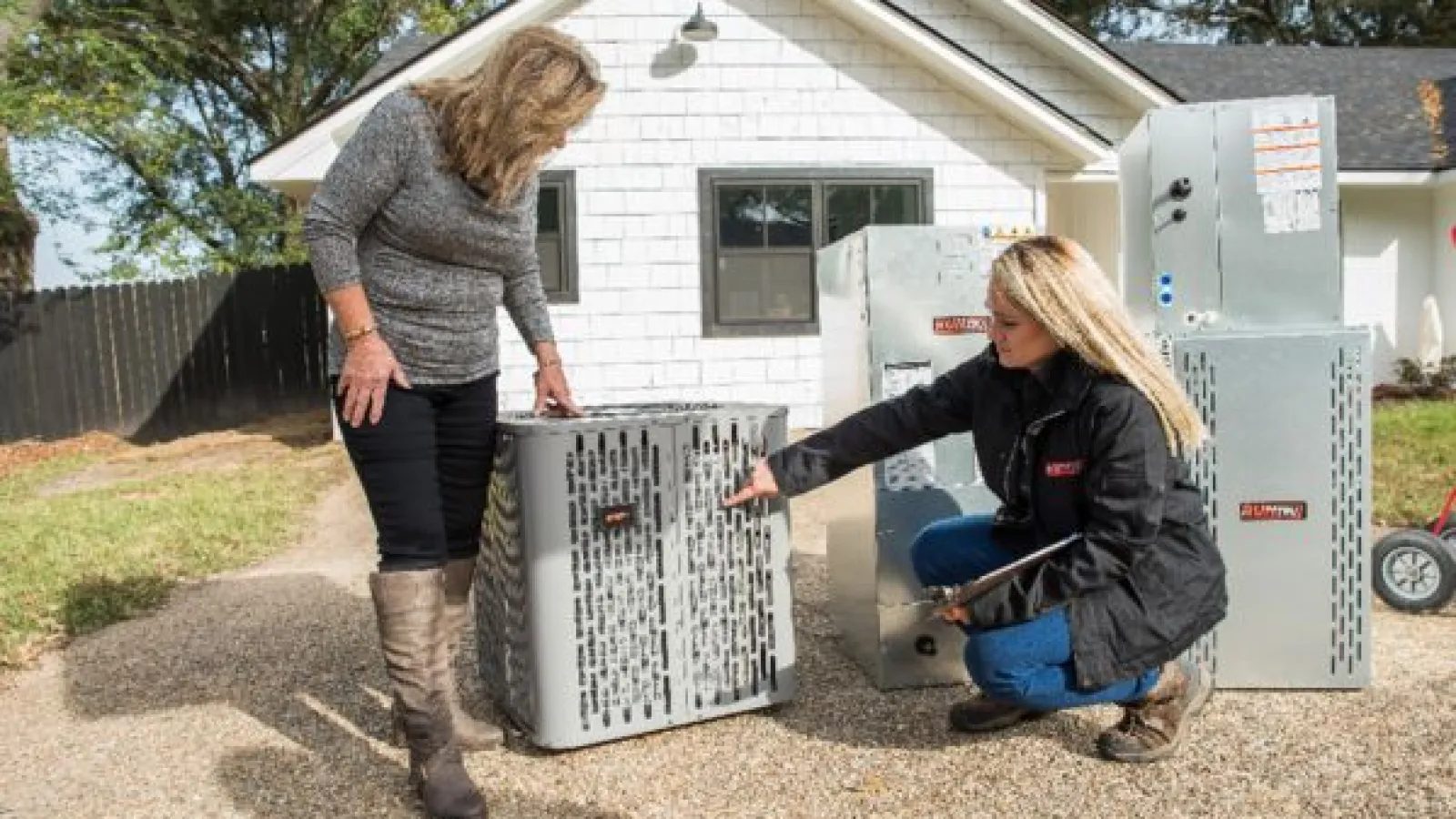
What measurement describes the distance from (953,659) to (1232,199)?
1638 millimetres

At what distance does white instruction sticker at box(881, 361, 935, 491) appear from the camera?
3.41 meters

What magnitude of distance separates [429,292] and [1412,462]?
7.12m

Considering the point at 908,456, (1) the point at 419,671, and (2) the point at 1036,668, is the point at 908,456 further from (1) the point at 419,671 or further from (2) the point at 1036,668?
(1) the point at 419,671

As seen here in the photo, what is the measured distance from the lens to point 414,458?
2684 millimetres

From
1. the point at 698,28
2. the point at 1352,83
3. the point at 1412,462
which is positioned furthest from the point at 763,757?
the point at 1352,83

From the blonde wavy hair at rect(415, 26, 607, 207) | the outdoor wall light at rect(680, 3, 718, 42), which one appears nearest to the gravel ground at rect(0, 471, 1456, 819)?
the blonde wavy hair at rect(415, 26, 607, 207)

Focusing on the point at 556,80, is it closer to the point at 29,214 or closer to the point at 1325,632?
the point at 1325,632

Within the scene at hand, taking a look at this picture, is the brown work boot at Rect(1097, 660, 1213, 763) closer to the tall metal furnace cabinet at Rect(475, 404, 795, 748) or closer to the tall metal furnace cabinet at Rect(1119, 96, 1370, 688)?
the tall metal furnace cabinet at Rect(1119, 96, 1370, 688)

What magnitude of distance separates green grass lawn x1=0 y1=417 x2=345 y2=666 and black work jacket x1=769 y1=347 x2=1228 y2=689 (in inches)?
144

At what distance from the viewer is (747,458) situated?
3080 millimetres

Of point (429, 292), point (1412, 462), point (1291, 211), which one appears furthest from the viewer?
point (1412, 462)

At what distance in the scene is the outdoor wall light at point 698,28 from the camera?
9086 millimetres

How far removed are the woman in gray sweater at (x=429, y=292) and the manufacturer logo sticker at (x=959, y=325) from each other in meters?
1.28

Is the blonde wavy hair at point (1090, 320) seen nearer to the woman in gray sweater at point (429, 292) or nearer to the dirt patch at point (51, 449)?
the woman in gray sweater at point (429, 292)
